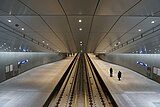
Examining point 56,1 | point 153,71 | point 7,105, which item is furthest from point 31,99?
point 153,71

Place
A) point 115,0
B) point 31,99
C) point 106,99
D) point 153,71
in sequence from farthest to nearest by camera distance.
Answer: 1. point 153,71
2. point 106,99
3. point 31,99
4. point 115,0

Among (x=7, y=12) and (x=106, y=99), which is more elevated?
(x=7, y=12)

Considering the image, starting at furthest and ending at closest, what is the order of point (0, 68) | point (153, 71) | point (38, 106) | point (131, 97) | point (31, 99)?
1. point (153, 71)
2. point (0, 68)
3. point (131, 97)
4. point (31, 99)
5. point (38, 106)

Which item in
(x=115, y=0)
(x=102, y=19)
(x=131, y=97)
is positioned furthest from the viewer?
(x=131, y=97)

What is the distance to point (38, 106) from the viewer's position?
41.7 ft

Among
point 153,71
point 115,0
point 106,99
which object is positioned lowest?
point 106,99

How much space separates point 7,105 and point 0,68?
8014 mm

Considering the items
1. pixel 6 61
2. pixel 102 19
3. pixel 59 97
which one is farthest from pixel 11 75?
pixel 102 19

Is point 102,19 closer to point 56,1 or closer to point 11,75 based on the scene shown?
point 56,1

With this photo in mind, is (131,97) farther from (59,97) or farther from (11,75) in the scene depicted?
(11,75)

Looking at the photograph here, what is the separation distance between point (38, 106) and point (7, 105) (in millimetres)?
1799

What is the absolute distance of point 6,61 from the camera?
877 inches

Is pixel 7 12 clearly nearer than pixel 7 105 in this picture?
Yes

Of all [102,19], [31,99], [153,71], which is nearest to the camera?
[102,19]
